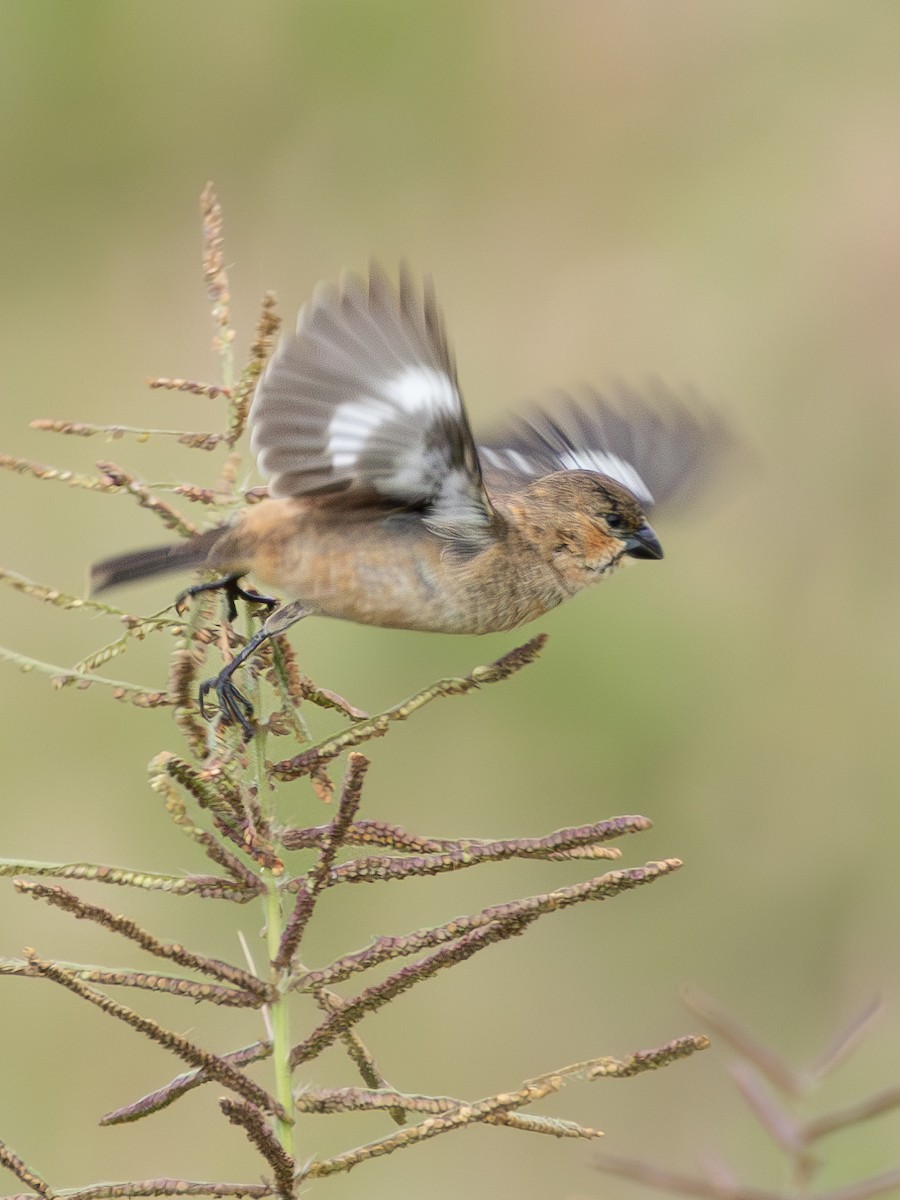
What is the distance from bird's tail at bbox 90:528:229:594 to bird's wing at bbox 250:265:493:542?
22 cm

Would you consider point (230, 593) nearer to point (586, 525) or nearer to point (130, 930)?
point (586, 525)

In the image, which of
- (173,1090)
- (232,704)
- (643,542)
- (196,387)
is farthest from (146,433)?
(643,542)

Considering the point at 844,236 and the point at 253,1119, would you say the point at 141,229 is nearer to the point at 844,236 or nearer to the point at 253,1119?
the point at 844,236

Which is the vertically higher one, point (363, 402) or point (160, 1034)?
point (363, 402)

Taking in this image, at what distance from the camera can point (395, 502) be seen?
323cm

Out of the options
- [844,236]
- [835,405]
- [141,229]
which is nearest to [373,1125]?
[835,405]

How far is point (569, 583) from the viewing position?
3561 mm

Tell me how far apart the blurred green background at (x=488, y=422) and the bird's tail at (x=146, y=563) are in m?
0.57

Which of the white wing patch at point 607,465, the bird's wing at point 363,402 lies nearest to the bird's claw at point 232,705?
the bird's wing at point 363,402

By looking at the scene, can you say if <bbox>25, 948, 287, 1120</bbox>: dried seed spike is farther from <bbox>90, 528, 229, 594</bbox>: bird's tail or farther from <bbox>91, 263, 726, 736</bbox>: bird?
<bbox>90, 528, 229, 594</bbox>: bird's tail

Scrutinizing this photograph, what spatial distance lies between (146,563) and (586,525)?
97cm

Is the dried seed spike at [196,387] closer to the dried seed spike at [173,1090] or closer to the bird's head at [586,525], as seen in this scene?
the dried seed spike at [173,1090]

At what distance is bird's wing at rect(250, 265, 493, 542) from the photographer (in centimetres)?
279

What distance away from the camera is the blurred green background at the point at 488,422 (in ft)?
14.7
